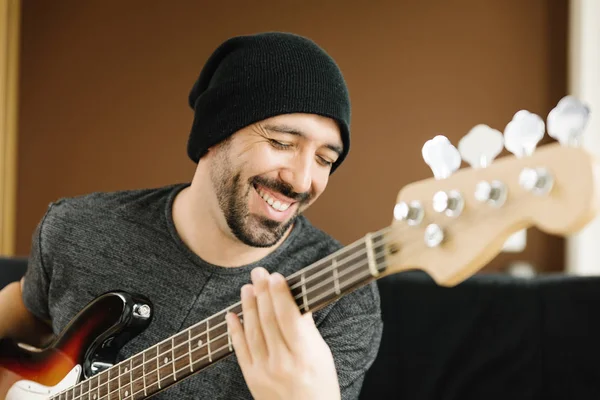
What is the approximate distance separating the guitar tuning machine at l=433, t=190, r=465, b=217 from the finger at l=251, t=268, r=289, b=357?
28 cm

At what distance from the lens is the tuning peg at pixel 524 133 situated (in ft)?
1.93

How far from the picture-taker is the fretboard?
2.41 ft

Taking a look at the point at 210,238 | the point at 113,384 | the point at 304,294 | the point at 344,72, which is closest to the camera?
the point at 304,294

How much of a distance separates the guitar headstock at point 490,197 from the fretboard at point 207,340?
0.14 feet

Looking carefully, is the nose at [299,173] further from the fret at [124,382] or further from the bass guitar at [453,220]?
the fret at [124,382]

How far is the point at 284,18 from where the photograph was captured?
279 centimetres

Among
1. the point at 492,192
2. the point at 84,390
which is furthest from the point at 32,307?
the point at 492,192

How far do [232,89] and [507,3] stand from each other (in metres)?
1.83

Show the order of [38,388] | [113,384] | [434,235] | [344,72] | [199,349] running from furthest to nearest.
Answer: [344,72] < [38,388] < [113,384] < [199,349] < [434,235]

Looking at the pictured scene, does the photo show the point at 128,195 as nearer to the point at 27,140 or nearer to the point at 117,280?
the point at 117,280

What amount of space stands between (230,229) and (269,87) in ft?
0.88

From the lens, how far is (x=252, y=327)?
2.76ft

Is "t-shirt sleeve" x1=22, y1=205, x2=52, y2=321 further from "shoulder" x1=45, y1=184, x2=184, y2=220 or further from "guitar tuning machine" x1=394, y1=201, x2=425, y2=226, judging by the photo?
"guitar tuning machine" x1=394, y1=201, x2=425, y2=226

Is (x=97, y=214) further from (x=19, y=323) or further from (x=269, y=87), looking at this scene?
(x=269, y=87)
